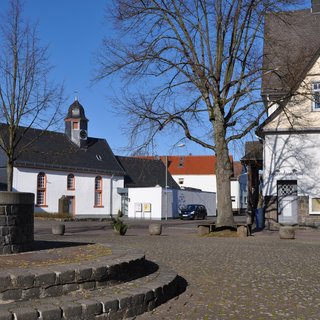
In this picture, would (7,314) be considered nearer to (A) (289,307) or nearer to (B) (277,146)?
(A) (289,307)

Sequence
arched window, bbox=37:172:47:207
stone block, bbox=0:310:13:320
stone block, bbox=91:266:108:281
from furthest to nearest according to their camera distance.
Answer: arched window, bbox=37:172:47:207 → stone block, bbox=91:266:108:281 → stone block, bbox=0:310:13:320

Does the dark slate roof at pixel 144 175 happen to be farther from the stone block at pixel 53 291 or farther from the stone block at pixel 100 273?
the stone block at pixel 53 291

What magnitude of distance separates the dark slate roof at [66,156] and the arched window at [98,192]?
115 cm

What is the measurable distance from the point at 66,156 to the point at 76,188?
4026mm

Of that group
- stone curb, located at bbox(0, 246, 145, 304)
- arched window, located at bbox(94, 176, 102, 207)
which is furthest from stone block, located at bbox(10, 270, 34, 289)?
arched window, located at bbox(94, 176, 102, 207)

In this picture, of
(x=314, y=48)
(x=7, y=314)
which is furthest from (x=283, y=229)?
(x=7, y=314)

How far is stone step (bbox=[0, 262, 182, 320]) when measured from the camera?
19.7 feet

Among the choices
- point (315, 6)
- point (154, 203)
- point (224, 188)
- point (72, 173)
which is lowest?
point (224, 188)

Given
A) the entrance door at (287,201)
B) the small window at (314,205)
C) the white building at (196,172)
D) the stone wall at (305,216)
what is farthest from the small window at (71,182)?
the small window at (314,205)

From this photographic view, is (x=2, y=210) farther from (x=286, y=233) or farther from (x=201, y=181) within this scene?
(x=201, y=181)

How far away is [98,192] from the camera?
65.1 metres

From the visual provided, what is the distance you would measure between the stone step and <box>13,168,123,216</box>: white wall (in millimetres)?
48264

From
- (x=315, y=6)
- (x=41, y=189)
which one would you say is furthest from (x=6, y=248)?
(x=41, y=189)

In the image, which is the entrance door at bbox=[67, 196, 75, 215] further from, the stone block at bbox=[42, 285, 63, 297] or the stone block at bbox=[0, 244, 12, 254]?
the stone block at bbox=[42, 285, 63, 297]
